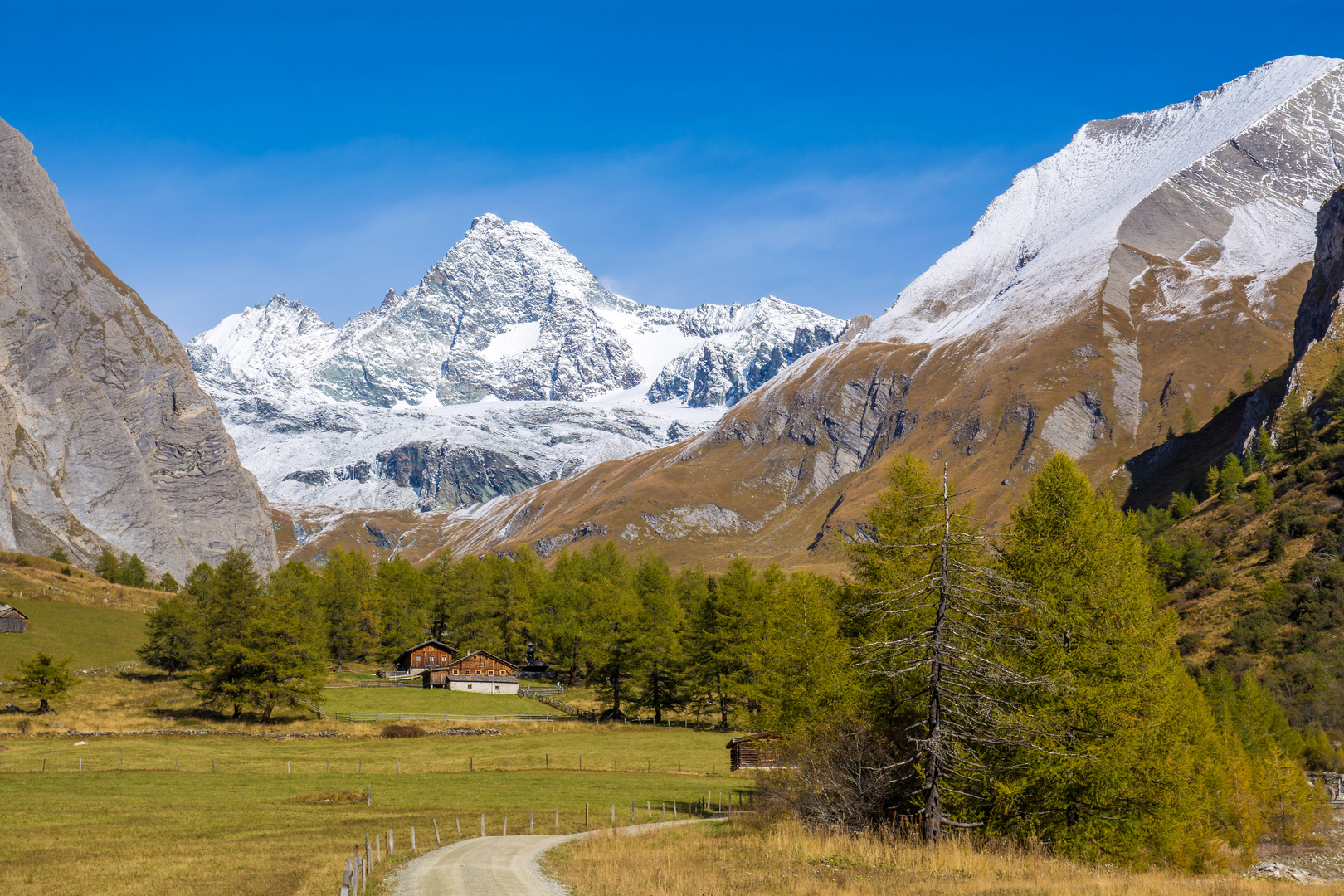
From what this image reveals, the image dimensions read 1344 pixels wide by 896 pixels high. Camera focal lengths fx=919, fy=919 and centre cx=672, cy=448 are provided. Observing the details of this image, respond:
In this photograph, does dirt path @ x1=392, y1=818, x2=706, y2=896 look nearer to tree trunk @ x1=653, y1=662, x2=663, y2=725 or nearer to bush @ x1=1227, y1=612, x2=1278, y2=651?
tree trunk @ x1=653, y1=662, x2=663, y2=725

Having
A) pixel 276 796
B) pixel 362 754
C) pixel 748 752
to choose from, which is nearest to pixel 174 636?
pixel 362 754

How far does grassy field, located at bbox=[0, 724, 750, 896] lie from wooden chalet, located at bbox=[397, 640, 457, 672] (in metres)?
33.1

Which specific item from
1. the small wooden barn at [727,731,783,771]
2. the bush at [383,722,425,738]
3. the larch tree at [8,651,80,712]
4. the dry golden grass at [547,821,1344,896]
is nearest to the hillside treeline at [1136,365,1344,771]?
the small wooden barn at [727,731,783,771]

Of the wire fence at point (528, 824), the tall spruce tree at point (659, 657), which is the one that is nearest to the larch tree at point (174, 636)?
the tall spruce tree at point (659, 657)

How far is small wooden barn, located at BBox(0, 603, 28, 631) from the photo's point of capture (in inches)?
3307

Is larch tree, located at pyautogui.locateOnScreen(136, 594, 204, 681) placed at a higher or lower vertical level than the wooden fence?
higher

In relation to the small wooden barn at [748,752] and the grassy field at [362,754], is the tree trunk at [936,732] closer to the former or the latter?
the small wooden barn at [748,752]

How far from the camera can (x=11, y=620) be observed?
84.9 meters

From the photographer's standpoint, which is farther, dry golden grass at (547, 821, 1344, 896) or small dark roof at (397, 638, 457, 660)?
small dark roof at (397, 638, 457, 660)

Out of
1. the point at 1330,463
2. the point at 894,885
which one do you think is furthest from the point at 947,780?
the point at 1330,463

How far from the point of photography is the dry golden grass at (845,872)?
18.7 meters

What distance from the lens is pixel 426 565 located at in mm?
131500

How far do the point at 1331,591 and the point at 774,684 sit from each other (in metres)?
66.9

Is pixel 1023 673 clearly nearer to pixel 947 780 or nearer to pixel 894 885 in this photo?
pixel 947 780
